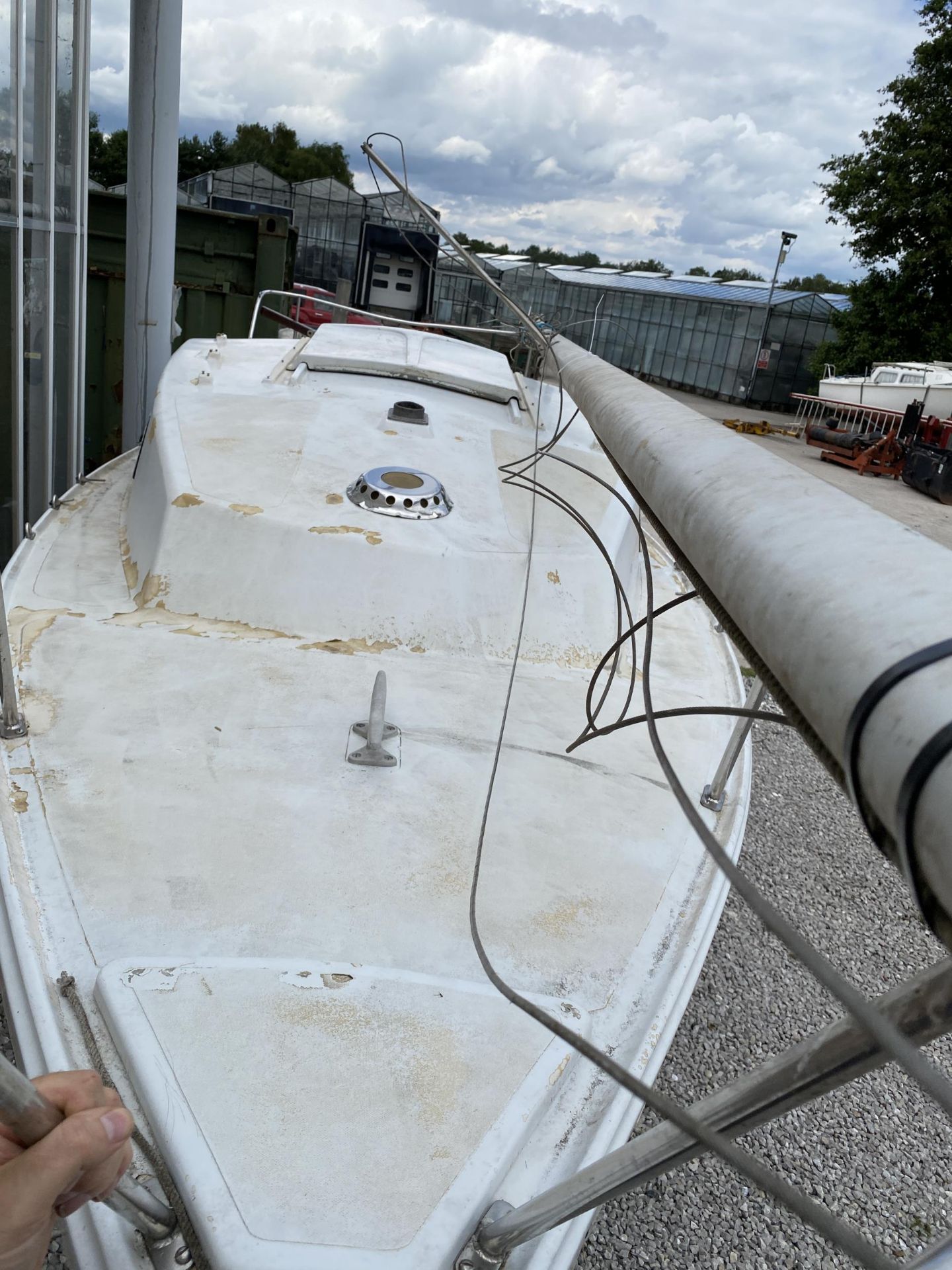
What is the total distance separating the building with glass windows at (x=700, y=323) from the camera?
69.7ft

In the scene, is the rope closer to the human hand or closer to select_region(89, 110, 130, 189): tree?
the human hand

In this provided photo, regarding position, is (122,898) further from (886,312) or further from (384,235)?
(886,312)

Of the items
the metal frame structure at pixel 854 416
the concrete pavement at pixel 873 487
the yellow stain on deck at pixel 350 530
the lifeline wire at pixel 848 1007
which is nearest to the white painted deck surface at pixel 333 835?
the yellow stain on deck at pixel 350 530

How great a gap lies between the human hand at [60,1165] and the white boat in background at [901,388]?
737 inches

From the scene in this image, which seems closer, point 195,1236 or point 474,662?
point 195,1236

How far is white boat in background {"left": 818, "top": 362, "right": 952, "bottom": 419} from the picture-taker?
17109mm

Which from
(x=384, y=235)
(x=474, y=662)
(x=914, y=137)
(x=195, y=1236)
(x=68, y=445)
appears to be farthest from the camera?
(x=914, y=137)

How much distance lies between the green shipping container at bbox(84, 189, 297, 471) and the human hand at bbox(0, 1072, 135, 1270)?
651 centimetres

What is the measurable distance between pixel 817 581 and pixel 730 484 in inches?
9.7

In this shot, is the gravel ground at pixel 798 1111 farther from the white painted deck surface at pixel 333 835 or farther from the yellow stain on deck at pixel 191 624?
the yellow stain on deck at pixel 191 624

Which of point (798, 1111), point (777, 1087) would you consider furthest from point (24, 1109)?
point (798, 1111)

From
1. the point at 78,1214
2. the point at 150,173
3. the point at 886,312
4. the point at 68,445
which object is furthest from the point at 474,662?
the point at 886,312

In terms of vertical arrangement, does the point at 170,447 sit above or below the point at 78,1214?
above

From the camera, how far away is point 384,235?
14977 mm
